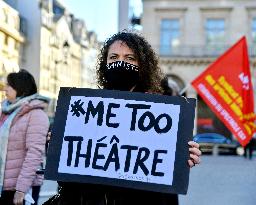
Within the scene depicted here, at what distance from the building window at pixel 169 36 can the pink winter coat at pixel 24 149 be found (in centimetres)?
3721

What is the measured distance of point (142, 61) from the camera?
2594 millimetres

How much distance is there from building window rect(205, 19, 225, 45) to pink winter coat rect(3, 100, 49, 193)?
37.6m

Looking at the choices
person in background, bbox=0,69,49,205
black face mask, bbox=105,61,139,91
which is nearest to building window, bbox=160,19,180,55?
person in background, bbox=0,69,49,205

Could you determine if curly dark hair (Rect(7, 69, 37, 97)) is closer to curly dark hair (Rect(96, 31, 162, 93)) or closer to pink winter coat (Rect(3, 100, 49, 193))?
pink winter coat (Rect(3, 100, 49, 193))

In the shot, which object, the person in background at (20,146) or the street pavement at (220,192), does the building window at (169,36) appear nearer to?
the street pavement at (220,192)

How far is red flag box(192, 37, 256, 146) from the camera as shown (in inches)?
433

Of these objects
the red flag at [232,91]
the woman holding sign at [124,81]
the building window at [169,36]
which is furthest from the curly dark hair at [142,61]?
the building window at [169,36]

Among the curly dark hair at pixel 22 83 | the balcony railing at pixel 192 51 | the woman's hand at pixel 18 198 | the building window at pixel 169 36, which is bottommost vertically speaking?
the woman's hand at pixel 18 198

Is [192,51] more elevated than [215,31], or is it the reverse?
[215,31]

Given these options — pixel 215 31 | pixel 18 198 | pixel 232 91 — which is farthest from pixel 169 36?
pixel 18 198

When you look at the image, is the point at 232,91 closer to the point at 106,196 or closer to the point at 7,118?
the point at 7,118

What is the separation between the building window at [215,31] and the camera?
40781mm

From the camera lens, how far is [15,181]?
3791 millimetres

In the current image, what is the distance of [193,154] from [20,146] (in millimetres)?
1781
